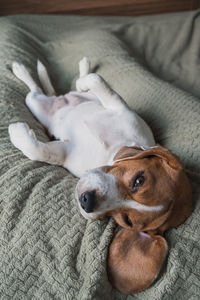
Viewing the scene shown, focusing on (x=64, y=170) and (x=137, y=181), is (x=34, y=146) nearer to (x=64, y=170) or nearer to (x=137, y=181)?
(x=64, y=170)

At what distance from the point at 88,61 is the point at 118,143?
0.75m

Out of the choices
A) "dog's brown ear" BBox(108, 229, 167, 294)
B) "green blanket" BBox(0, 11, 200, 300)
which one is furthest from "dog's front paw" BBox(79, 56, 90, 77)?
Answer: "dog's brown ear" BBox(108, 229, 167, 294)

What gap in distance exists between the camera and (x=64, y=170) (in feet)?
4.53

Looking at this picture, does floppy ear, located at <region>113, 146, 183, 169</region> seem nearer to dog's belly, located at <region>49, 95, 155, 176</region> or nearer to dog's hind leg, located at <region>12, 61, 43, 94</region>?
dog's belly, located at <region>49, 95, 155, 176</region>

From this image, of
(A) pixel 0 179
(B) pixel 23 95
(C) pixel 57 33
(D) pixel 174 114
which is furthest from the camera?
(C) pixel 57 33

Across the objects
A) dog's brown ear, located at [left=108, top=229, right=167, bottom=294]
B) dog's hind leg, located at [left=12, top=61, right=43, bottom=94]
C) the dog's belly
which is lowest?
dog's brown ear, located at [left=108, top=229, right=167, bottom=294]

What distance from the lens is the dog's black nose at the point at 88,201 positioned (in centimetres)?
99

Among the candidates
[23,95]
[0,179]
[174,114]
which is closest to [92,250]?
[0,179]

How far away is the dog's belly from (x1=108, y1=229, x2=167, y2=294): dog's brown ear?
1.30 feet

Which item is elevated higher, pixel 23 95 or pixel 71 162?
pixel 23 95

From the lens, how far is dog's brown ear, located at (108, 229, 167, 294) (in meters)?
0.92

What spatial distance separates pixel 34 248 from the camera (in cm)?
96

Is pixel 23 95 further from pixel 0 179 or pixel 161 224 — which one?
pixel 161 224

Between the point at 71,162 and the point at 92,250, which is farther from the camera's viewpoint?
the point at 71,162
